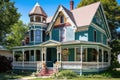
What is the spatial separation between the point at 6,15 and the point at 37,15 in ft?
17.5

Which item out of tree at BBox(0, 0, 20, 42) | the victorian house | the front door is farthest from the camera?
tree at BBox(0, 0, 20, 42)

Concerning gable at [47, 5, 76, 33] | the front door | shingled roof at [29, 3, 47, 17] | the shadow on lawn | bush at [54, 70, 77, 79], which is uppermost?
shingled roof at [29, 3, 47, 17]

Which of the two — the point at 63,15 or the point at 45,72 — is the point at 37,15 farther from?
the point at 45,72

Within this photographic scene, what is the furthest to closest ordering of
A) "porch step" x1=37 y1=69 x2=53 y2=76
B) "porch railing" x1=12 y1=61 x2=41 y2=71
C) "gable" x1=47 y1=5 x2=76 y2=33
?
"gable" x1=47 y1=5 x2=76 y2=33 < "porch railing" x1=12 y1=61 x2=41 y2=71 < "porch step" x1=37 y1=69 x2=53 y2=76

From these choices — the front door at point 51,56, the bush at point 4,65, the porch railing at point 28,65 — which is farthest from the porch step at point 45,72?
the bush at point 4,65

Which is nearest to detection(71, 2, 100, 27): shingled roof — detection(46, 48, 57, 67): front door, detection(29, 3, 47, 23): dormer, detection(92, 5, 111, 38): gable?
detection(92, 5, 111, 38): gable

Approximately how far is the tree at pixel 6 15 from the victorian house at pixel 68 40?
352cm

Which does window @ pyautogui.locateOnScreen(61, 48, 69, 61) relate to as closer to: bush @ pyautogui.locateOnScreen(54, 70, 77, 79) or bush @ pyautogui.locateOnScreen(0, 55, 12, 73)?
bush @ pyautogui.locateOnScreen(54, 70, 77, 79)

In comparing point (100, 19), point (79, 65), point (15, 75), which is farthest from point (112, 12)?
point (15, 75)

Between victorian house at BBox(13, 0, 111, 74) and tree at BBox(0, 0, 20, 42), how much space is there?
11.5ft

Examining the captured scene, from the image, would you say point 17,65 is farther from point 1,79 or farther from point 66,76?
point 66,76

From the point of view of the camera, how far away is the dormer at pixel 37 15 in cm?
3397

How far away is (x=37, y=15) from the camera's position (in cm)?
3412

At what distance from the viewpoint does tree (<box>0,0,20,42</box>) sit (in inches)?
1367
